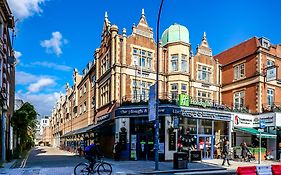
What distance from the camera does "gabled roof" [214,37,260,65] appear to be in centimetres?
3517

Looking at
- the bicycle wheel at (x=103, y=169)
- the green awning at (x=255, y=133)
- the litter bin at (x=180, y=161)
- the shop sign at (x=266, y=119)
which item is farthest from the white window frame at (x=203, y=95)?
the bicycle wheel at (x=103, y=169)

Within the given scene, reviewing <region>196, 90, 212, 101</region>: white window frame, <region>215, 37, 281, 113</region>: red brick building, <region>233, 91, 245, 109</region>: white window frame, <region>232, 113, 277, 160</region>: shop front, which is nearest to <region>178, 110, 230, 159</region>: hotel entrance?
<region>232, 113, 277, 160</region>: shop front

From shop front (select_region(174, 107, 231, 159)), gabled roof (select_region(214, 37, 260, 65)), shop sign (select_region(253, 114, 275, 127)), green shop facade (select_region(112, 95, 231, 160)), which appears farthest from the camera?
gabled roof (select_region(214, 37, 260, 65))

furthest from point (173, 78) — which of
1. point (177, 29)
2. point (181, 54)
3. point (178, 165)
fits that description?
point (178, 165)

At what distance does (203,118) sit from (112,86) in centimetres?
857

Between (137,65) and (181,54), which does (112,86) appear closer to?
(137,65)

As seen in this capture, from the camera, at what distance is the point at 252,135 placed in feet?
111

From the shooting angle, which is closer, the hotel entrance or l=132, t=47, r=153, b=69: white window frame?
the hotel entrance

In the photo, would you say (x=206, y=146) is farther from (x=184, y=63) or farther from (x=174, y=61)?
(x=174, y=61)

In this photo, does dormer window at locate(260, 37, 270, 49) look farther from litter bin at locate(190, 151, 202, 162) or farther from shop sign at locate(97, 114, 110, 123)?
shop sign at locate(97, 114, 110, 123)

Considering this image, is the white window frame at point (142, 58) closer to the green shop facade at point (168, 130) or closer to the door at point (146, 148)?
the green shop facade at point (168, 130)

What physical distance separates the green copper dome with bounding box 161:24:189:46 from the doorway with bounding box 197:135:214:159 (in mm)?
9917

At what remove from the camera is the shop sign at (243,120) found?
31844mm

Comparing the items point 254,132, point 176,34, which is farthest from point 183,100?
point 254,132
